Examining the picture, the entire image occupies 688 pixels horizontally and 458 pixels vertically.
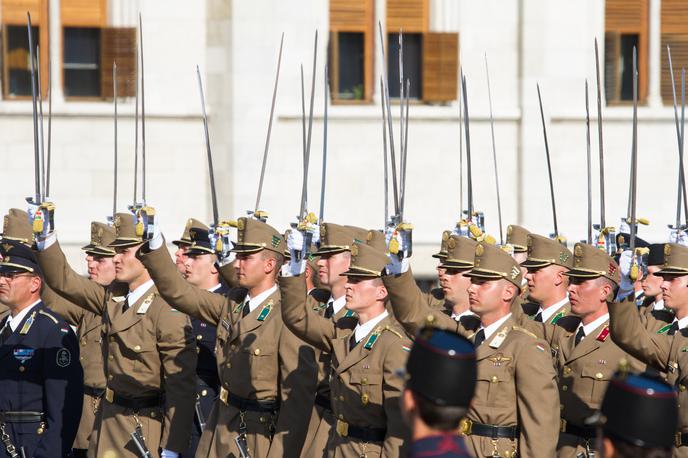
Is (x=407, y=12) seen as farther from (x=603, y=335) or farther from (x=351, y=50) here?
(x=603, y=335)

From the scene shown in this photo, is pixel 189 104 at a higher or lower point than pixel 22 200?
higher

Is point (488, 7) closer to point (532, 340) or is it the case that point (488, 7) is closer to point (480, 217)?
point (480, 217)

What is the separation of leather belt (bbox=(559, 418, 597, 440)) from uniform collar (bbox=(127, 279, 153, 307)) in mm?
2744

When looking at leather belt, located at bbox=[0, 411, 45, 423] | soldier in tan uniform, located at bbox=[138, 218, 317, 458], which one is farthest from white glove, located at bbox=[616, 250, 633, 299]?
leather belt, located at bbox=[0, 411, 45, 423]

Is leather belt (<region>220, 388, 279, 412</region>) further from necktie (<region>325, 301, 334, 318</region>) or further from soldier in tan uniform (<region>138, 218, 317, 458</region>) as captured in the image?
necktie (<region>325, 301, 334, 318</region>)

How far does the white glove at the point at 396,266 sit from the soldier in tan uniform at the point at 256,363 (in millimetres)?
1263

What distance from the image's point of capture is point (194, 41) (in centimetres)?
1639

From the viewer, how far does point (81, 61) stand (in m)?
16.8

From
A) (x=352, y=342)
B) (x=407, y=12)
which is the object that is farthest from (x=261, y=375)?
(x=407, y=12)

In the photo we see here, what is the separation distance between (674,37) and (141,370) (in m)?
10.6

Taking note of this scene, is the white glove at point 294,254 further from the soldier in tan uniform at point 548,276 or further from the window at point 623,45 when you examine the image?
the window at point 623,45

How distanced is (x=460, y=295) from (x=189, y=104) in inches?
329

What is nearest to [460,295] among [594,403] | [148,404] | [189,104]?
[594,403]

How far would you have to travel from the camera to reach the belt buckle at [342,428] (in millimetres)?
7145
